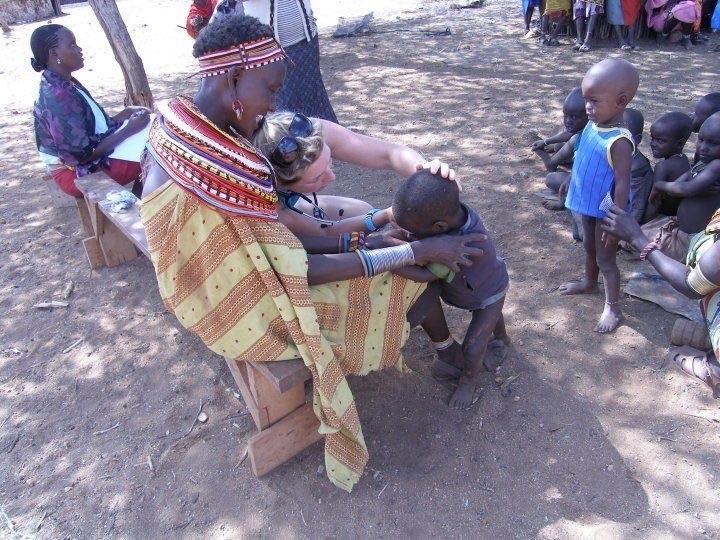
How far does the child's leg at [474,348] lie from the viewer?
254 centimetres

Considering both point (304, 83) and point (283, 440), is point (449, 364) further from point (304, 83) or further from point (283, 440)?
point (304, 83)

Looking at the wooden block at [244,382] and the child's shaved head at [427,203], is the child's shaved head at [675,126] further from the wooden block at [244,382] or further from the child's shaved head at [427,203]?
the wooden block at [244,382]

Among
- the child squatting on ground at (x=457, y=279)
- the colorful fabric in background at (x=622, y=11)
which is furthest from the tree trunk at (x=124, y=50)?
the colorful fabric in background at (x=622, y=11)

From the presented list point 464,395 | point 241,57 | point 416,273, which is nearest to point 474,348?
point 464,395

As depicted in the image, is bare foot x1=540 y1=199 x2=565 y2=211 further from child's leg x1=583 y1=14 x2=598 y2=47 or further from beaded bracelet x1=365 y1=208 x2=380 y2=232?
child's leg x1=583 y1=14 x2=598 y2=47

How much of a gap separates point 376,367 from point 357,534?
25.4 inches

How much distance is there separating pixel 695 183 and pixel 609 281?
0.80 meters

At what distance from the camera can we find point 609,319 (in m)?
3.02

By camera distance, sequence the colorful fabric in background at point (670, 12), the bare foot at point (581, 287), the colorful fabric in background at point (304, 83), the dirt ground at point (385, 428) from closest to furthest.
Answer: the dirt ground at point (385, 428), the bare foot at point (581, 287), the colorful fabric in background at point (304, 83), the colorful fabric in background at point (670, 12)

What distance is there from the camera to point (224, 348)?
7.30ft

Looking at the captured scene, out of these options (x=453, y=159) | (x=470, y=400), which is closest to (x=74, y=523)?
(x=470, y=400)

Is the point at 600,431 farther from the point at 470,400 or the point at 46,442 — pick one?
the point at 46,442

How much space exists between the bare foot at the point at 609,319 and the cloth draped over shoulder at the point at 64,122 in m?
3.46

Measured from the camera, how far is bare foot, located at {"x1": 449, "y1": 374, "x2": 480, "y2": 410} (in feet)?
8.68
